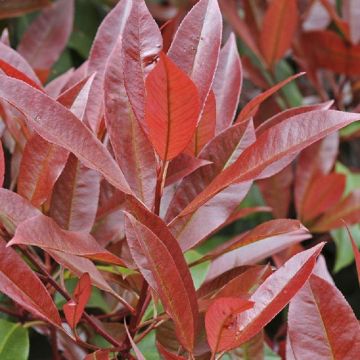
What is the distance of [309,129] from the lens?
60 cm

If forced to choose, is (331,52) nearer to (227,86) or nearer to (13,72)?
(227,86)

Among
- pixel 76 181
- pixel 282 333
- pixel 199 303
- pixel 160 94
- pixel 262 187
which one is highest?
pixel 160 94

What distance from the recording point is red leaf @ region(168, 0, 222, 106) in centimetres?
64

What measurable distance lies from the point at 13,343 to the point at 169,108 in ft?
1.14

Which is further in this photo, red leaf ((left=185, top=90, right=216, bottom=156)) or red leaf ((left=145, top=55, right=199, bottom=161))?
red leaf ((left=185, top=90, right=216, bottom=156))

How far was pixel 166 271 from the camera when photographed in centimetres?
58

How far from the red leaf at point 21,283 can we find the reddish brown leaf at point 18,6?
631 mm

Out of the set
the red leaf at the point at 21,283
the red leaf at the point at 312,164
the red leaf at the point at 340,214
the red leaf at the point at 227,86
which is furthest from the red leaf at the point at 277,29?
the red leaf at the point at 21,283

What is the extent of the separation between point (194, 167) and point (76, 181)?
0.45ft

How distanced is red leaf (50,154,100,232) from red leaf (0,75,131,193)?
120 mm

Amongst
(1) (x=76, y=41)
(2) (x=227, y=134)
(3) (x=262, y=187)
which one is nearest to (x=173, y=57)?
(2) (x=227, y=134)

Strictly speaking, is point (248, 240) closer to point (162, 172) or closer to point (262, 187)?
point (162, 172)

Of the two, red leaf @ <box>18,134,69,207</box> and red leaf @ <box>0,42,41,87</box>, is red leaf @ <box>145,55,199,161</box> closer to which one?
red leaf @ <box>18,134,69,207</box>

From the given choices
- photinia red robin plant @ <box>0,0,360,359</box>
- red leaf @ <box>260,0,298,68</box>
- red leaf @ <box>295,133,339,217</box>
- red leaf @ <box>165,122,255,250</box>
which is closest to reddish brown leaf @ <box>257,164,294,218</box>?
red leaf @ <box>295,133,339,217</box>
